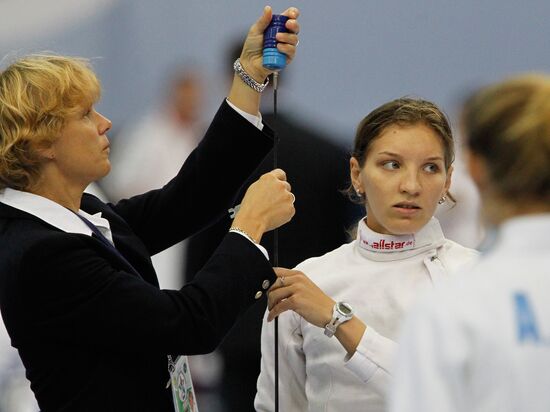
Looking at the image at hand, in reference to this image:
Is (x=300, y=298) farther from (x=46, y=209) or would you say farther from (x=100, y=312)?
(x=46, y=209)

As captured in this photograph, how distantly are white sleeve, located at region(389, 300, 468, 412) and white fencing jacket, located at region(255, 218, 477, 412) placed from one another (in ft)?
2.45

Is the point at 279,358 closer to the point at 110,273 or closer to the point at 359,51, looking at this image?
the point at 110,273

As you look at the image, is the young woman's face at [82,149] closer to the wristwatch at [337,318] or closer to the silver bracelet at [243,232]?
the silver bracelet at [243,232]

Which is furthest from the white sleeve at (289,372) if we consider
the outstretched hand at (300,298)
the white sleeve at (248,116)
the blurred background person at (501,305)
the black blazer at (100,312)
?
the blurred background person at (501,305)

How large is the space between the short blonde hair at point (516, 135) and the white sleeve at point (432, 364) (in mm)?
194

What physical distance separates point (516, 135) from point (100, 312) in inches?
38.0

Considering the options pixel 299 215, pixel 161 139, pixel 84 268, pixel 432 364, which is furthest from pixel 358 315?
pixel 161 139

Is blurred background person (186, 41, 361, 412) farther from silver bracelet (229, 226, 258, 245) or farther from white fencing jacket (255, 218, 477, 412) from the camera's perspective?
silver bracelet (229, 226, 258, 245)

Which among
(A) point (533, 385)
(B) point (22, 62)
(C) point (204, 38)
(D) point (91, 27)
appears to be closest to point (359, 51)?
(C) point (204, 38)

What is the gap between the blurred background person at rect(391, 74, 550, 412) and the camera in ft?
5.29

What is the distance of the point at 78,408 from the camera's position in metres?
2.34

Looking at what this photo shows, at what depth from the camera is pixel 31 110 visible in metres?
2.41

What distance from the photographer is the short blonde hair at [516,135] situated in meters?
1.63

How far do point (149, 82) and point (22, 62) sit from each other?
377cm
